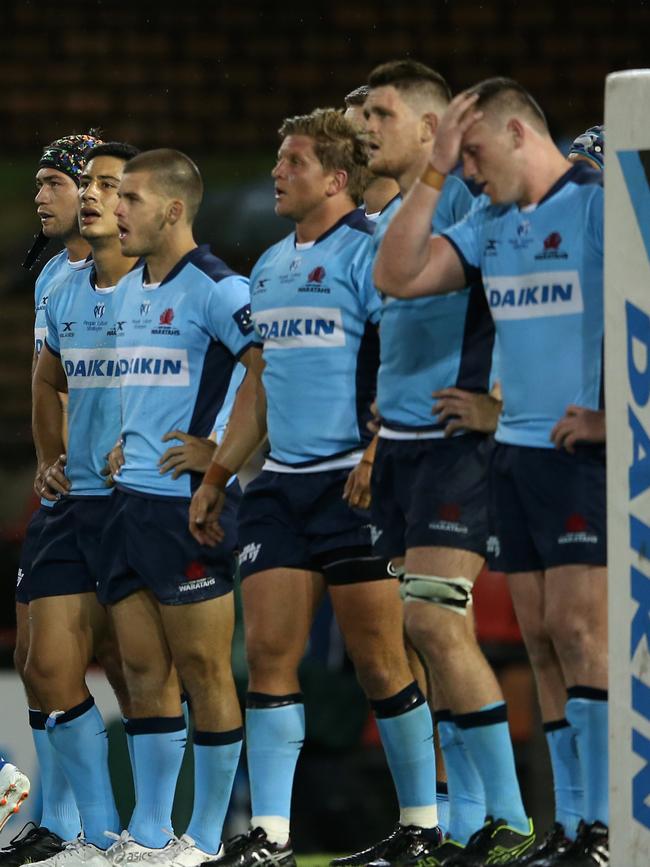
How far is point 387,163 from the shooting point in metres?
4.76

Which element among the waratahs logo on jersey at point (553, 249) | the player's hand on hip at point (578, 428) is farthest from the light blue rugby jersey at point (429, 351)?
the player's hand on hip at point (578, 428)

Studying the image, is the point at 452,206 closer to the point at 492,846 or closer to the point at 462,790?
the point at 462,790

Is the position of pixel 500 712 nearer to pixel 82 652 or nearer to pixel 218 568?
pixel 218 568

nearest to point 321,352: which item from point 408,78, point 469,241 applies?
point 469,241

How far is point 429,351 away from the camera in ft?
15.5

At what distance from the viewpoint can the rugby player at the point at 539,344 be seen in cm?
422

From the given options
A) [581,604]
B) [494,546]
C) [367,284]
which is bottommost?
[581,604]

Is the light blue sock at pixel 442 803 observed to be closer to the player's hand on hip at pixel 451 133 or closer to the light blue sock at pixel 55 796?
the light blue sock at pixel 55 796

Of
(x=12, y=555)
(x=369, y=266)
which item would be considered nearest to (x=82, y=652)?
(x=369, y=266)

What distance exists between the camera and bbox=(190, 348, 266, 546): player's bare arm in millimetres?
5168

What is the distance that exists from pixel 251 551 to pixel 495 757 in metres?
0.96

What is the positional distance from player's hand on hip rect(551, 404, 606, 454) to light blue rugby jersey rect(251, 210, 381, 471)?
3.05 ft

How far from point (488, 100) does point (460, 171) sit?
470 mm

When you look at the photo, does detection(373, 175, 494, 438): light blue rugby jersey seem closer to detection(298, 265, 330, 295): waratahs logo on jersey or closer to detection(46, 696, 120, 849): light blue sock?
detection(298, 265, 330, 295): waratahs logo on jersey
